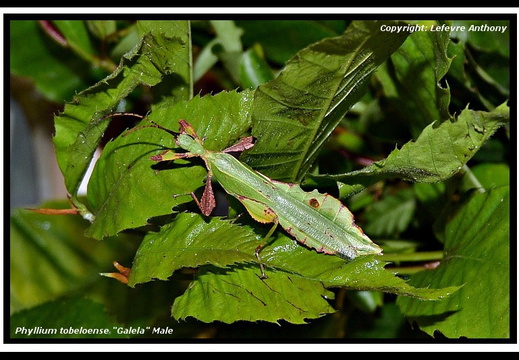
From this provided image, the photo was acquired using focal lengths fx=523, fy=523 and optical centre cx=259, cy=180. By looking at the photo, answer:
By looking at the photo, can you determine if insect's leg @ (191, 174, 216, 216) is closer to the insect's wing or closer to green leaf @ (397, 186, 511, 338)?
the insect's wing

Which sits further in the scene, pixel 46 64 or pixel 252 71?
pixel 46 64

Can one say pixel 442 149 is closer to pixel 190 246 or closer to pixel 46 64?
pixel 190 246

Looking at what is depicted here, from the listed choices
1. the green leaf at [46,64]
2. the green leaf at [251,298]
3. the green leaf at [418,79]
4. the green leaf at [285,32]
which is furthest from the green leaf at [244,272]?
the green leaf at [46,64]

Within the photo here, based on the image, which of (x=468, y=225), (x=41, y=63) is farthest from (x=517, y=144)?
(x=41, y=63)

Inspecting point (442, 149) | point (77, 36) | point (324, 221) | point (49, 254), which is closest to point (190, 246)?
point (324, 221)

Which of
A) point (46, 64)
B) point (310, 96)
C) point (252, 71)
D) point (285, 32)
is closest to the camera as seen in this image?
point (310, 96)

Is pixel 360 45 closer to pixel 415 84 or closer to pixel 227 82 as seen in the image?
pixel 415 84

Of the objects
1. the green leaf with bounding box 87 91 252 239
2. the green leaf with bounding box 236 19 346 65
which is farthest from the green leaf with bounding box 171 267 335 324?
the green leaf with bounding box 236 19 346 65
